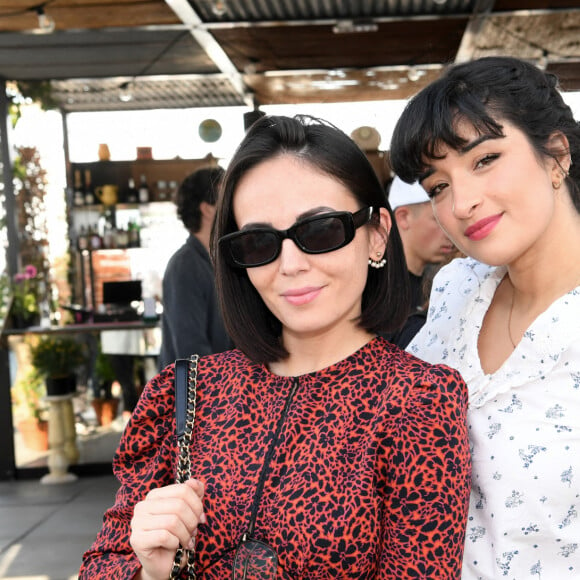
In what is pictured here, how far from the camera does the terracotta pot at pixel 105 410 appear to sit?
6.80m

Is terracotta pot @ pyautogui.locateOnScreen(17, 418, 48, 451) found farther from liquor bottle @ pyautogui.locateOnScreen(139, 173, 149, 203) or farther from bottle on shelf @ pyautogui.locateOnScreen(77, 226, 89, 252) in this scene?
liquor bottle @ pyautogui.locateOnScreen(139, 173, 149, 203)

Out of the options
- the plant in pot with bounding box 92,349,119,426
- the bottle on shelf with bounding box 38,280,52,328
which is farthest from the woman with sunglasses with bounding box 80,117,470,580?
the bottle on shelf with bounding box 38,280,52,328

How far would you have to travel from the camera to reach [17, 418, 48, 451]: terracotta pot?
6734mm

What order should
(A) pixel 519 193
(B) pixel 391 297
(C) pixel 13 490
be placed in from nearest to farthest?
(A) pixel 519 193 → (B) pixel 391 297 → (C) pixel 13 490

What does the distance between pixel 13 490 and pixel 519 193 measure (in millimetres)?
6006

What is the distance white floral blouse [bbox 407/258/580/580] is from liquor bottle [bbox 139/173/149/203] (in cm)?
698

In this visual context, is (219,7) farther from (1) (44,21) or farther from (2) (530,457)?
(2) (530,457)

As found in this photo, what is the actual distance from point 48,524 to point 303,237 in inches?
191

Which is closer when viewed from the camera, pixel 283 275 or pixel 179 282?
pixel 283 275

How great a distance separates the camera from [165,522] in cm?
124

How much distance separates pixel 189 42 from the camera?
21.8ft

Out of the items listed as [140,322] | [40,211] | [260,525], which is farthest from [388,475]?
[40,211]

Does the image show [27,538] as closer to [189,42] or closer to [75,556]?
[75,556]

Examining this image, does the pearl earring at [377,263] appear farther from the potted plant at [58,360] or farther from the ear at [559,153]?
the potted plant at [58,360]
